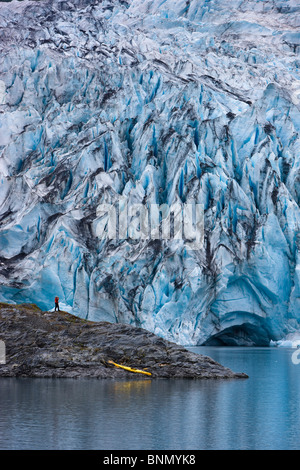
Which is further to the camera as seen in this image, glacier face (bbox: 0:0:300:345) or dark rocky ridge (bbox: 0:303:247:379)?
glacier face (bbox: 0:0:300:345)

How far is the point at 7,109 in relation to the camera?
1649 inches

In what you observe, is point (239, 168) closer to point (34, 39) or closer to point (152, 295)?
point (152, 295)

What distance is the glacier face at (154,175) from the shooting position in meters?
30.7

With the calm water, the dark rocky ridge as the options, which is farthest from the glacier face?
the calm water

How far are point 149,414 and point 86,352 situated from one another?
6.74m

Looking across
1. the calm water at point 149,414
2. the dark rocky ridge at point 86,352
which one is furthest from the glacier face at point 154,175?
the calm water at point 149,414

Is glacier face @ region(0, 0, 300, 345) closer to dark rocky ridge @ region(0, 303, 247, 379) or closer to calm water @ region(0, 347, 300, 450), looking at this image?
dark rocky ridge @ region(0, 303, 247, 379)

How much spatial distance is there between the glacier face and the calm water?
46.8ft

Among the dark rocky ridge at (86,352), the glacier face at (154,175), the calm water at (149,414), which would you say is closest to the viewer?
the calm water at (149,414)

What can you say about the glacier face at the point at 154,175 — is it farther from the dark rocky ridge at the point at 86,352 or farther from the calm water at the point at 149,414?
the calm water at the point at 149,414

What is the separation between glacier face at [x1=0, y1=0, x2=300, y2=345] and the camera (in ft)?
101

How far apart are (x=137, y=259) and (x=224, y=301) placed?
5065mm

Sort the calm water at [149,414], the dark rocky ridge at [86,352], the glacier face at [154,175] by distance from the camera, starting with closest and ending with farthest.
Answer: the calm water at [149,414] → the dark rocky ridge at [86,352] → the glacier face at [154,175]

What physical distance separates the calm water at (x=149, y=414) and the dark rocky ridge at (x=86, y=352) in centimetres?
80
